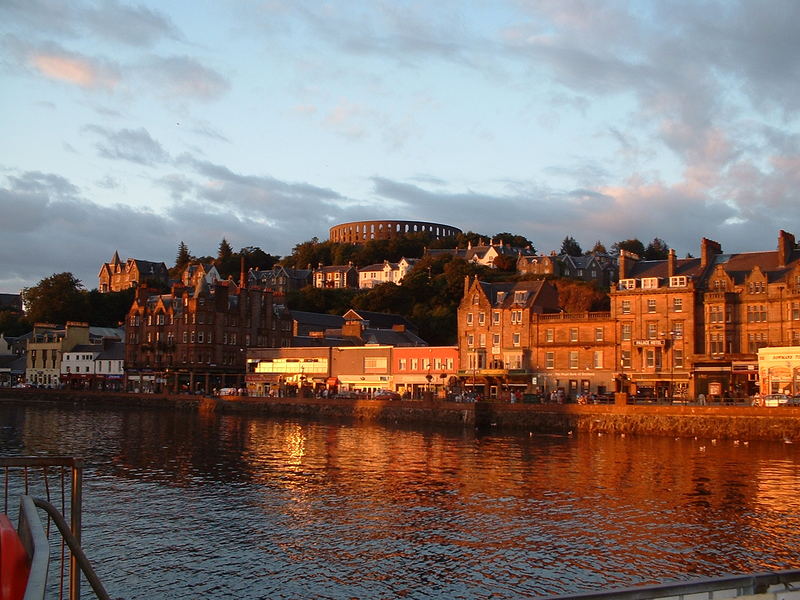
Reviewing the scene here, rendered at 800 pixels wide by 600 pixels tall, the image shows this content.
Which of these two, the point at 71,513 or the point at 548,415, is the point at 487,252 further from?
the point at 71,513

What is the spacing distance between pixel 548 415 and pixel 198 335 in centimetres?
6223

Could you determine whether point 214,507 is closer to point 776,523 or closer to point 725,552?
point 725,552

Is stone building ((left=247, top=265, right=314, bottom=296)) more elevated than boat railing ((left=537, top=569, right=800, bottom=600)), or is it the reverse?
stone building ((left=247, top=265, right=314, bottom=296))

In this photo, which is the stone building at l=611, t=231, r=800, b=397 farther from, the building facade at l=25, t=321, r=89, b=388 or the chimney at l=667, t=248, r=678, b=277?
the building facade at l=25, t=321, r=89, b=388

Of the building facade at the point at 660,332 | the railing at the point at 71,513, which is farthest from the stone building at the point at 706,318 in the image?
the railing at the point at 71,513

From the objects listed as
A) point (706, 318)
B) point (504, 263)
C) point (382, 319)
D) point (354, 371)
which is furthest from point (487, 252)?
point (706, 318)

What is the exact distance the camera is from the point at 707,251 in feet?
270

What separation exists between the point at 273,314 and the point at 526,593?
10675 cm

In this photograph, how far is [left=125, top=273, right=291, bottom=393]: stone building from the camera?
117 m

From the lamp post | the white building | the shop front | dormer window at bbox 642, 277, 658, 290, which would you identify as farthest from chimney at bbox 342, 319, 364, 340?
the white building

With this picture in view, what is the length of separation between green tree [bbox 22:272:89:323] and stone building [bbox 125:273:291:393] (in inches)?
1282

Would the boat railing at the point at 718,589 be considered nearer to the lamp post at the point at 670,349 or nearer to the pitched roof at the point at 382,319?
the lamp post at the point at 670,349

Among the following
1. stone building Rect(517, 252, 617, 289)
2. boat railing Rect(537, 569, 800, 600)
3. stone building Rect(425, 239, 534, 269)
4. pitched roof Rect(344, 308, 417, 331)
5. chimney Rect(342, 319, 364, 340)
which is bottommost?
boat railing Rect(537, 569, 800, 600)

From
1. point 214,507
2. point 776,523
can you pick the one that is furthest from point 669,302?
point 214,507
